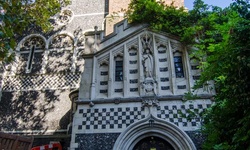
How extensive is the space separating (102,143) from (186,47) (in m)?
4.49

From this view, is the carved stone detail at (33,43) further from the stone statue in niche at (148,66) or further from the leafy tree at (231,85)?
the leafy tree at (231,85)

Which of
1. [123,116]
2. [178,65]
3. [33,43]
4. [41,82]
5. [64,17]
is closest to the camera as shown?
[123,116]

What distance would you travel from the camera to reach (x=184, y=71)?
27.1 feet

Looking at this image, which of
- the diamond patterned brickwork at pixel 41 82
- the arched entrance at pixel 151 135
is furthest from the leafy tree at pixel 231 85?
the diamond patterned brickwork at pixel 41 82

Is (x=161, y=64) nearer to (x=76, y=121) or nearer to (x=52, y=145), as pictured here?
(x=76, y=121)

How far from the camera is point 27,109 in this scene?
38.1ft

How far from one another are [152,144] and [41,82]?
756cm

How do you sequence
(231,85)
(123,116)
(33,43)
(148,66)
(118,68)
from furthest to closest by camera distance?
1. (33,43)
2. (118,68)
3. (148,66)
4. (123,116)
5. (231,85)

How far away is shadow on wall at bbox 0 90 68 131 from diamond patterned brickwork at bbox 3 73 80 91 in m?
0.30

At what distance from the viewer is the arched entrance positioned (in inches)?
276

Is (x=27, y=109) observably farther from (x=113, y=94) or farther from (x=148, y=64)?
(x=148, y=64)

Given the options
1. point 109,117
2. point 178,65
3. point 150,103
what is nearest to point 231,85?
point 150,103

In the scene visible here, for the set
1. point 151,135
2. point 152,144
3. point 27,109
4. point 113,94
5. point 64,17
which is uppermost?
point 64,17

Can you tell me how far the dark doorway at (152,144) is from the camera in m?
7.19
